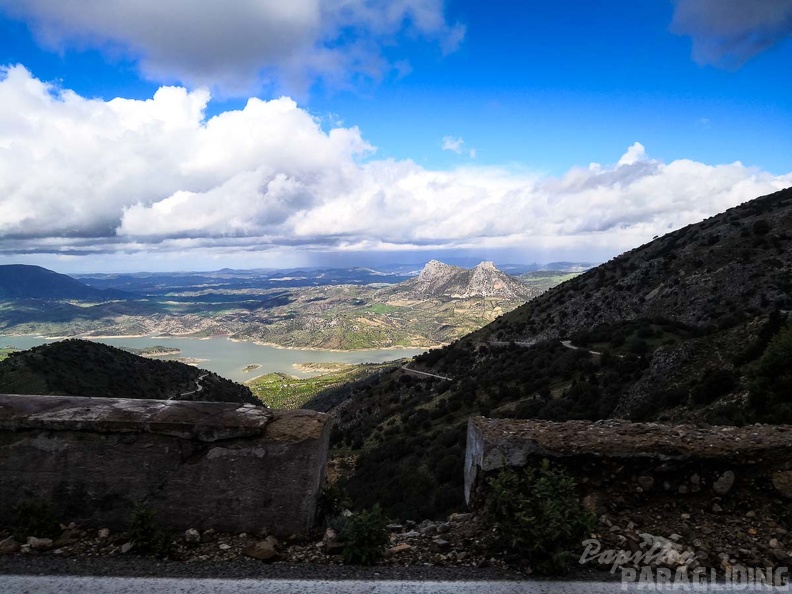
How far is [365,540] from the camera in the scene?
427cm

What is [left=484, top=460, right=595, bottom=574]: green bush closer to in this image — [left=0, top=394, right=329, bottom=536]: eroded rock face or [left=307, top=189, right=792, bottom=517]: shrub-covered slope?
[left=0, top=394, right=329, bottom=536]: eroded rock face

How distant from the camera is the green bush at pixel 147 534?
429 centimetres

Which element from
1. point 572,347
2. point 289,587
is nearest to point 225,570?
point 289,587

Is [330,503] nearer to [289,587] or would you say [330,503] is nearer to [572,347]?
[289,587]

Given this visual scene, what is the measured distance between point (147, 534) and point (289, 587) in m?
1.72

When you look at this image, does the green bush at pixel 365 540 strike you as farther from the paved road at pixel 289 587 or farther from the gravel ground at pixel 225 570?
the paved road at pixel 289 587

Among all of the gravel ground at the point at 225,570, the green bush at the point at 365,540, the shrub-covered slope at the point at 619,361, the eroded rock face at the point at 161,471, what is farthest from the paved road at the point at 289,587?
the shrub-covered slope at the point at 619,361

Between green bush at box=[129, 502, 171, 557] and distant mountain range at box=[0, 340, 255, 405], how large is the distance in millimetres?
46467

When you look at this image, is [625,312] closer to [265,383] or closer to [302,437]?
[302,437]

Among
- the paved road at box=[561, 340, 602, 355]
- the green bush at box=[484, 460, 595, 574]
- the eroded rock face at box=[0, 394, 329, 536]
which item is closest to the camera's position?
the green bush at box=[484, 460, 595, 574]

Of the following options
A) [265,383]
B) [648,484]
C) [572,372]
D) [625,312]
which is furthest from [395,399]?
[265,383]

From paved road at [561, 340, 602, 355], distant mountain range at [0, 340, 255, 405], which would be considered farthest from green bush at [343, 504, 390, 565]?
distant mountain range at [0, 340, 255, 405]

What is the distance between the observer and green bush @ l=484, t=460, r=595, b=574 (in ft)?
12.9

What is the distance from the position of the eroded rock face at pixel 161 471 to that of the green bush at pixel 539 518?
78.4 inches
